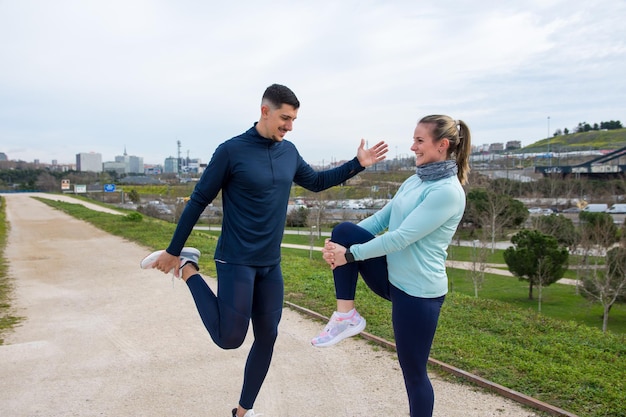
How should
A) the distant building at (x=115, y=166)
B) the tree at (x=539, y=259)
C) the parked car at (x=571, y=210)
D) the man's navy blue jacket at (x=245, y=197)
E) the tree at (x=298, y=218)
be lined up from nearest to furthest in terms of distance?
the man's navy blue jacket at (x=245, y=197) → the tree at (x=539, y=259) → the tree at (x=298, y=218) → the parked car at (x=571, y=210) → the distant building at (x=115, y=166)

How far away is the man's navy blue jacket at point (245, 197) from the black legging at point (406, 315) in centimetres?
44

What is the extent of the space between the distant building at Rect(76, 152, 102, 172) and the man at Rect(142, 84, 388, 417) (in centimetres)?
15180

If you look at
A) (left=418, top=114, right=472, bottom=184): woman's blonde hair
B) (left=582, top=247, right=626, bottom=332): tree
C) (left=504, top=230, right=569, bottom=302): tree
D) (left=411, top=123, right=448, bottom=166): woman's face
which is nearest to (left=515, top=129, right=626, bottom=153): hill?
(left=504, top=230, right=569, bottom=302): tree

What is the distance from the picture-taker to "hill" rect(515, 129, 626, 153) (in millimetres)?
103000

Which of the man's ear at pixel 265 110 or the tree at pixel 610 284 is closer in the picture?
the man's ear at pixel 265 110

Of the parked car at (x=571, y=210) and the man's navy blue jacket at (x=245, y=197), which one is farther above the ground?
the man's navy blue jacket at (x=245, y=197)

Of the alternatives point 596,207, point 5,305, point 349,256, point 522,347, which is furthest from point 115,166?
point 349,256

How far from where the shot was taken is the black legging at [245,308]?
9.57 feet

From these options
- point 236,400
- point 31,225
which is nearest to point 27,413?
point 236,400

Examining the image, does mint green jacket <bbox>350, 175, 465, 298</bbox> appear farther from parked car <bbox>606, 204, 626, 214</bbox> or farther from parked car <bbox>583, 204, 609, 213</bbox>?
parked car <bbox>583, 204, 609, 213</bbox>

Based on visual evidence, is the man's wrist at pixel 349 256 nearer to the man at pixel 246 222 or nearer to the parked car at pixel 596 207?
the man at pixel 246 222

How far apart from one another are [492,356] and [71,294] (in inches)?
272

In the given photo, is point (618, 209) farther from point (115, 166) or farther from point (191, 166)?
point (115, 166)

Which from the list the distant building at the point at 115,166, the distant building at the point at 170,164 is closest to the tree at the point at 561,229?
the distant building at the point at 170,164
